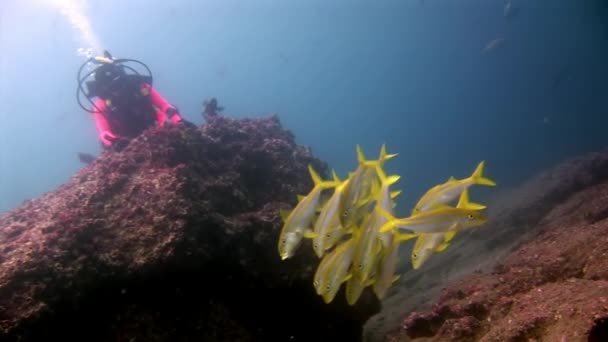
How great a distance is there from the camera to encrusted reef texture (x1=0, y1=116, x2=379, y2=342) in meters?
4.09

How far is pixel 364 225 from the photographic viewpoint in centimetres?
321

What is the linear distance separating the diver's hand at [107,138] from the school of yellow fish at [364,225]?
6.54 meters

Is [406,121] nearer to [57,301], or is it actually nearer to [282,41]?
[282,41]

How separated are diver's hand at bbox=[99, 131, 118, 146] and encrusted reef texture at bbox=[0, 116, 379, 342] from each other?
167cm

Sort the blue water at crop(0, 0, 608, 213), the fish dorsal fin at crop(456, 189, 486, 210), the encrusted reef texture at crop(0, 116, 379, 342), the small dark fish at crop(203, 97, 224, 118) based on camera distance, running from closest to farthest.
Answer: the fish dorsal fin at crop(456, 189, 486, 210) → the encrusted reef texture at crop(0, 116, 379, 342) → the small dark fish at crop(203, 97, 224, 118) → the blue water at crop(0, 0, 608, 213)

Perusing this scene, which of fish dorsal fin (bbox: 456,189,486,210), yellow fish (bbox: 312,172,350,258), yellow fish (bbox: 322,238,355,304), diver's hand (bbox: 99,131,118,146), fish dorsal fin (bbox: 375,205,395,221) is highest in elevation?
diver's hand (bbox: 99,131,118,146)

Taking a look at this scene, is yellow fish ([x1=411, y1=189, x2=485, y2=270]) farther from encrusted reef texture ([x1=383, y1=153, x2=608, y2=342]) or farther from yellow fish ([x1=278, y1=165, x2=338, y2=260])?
encrusted reef texture ([x1=383, y1=153, x2=608, y2=342])

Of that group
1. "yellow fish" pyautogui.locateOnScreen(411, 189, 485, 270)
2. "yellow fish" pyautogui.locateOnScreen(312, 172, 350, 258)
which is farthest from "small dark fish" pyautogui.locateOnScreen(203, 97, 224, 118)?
"yellow fish" pyautogui.locateOnScreen(411, 189, 485, 270)

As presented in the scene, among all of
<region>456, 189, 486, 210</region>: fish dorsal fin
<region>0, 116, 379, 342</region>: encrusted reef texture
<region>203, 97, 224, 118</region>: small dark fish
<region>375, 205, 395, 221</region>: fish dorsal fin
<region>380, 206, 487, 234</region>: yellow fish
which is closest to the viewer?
<region>380, 206, 487, 234</region>: yellow fish

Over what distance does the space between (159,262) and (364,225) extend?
2.54 meters

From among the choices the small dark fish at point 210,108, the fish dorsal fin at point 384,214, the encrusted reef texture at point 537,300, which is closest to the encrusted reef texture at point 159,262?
the encrusted reef texture at point 537,300

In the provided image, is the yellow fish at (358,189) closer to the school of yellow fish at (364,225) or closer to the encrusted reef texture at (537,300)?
the school of yellow fish at (364,225)

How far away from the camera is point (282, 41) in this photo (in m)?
170

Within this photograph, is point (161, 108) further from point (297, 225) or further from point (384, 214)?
point (384, 214)
